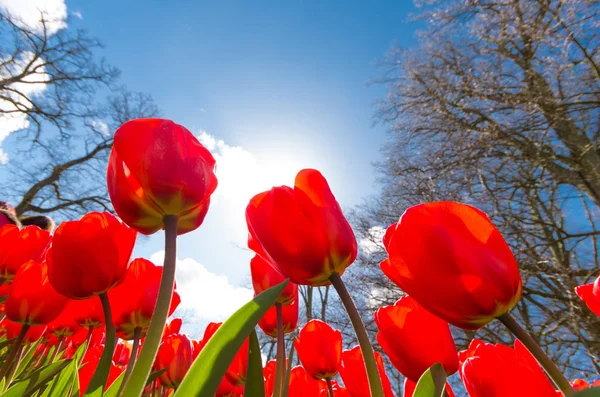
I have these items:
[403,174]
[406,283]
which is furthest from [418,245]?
[403,174]

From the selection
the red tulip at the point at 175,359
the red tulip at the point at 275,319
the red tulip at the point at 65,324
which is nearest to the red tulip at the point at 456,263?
the red tulip at the point at 275,319

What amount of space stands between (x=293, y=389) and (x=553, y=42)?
22.0 feet

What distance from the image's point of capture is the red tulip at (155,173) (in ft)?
1.71

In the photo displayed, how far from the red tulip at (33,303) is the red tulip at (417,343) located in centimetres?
67

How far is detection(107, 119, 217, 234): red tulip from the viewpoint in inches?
20.5

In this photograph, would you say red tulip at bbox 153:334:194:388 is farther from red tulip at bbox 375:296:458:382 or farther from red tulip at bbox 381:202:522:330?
red tulip at bbox 381:202:522:330

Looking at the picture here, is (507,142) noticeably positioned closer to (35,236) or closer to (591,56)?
(591,56)

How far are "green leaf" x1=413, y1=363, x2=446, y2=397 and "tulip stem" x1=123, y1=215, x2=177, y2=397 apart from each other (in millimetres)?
270

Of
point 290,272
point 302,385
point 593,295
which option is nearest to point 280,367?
point 290,272

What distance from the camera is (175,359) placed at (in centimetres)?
103

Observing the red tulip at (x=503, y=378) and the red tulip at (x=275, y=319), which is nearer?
the red tulip at (x=503, y=378)

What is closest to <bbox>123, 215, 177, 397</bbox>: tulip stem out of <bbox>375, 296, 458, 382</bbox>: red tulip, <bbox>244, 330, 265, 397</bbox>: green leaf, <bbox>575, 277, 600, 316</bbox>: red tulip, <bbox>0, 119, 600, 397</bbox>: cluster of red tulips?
<bbox>0, 119, 600, 397</bbox>: cluster of red tulips

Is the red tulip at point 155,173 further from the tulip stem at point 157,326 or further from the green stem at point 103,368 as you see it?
the green stem at point 103,368

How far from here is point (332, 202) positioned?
24.0 inches
